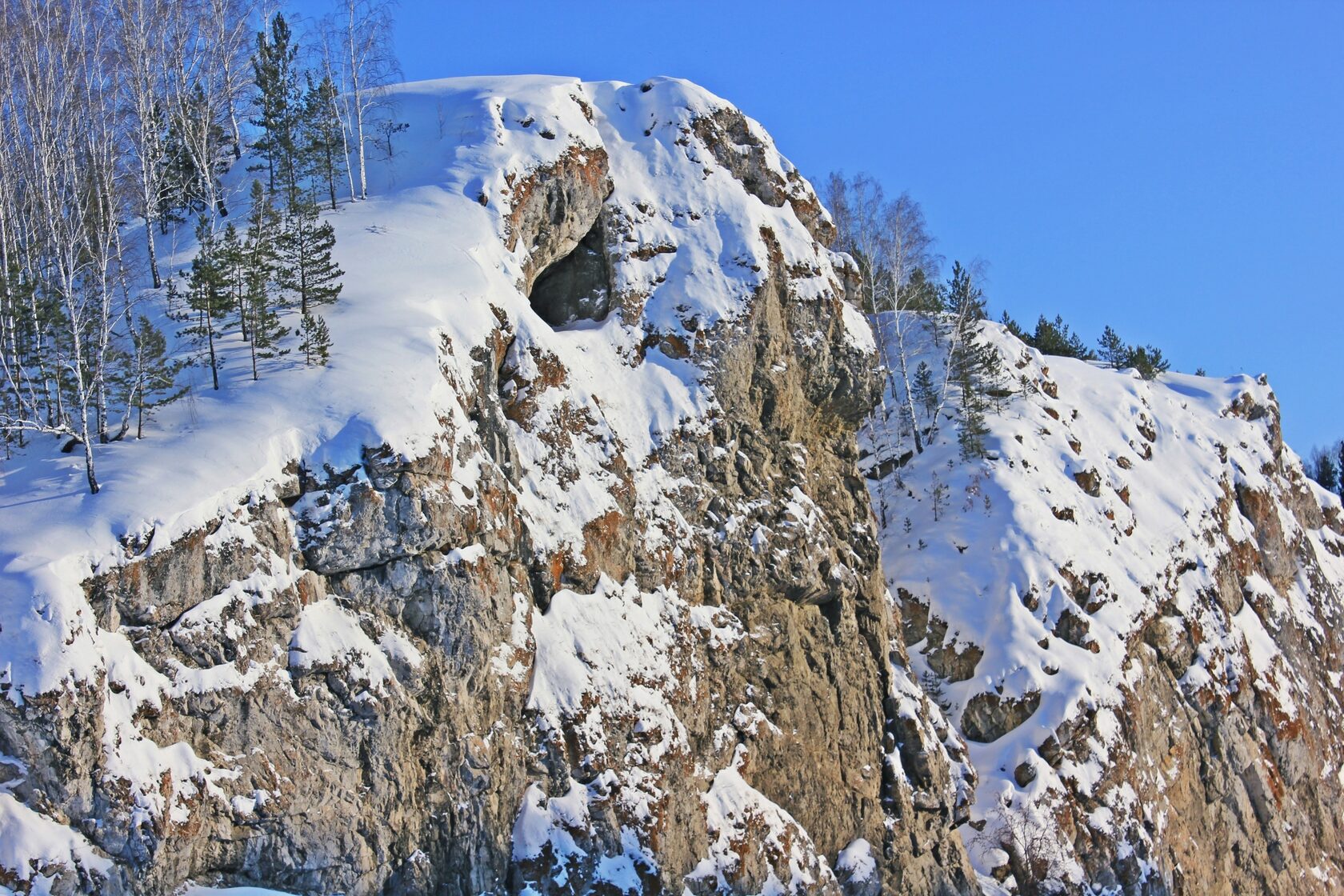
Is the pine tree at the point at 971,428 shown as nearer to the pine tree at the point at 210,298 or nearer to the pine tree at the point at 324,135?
the pine tree at the point at 324,135

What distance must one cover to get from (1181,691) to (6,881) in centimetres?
3100

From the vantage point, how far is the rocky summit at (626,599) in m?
19.0

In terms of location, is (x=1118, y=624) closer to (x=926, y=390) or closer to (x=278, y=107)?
(x=926, y=390)

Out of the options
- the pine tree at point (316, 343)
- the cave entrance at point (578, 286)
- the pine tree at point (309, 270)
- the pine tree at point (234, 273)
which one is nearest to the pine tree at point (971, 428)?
the cave entrance at point (578, 286)

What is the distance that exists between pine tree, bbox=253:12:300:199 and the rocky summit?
169 cm

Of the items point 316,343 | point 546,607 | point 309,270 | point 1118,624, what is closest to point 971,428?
point 1118,624

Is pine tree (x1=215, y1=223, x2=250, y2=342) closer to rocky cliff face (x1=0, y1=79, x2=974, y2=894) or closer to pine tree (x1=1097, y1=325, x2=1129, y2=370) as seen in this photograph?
rocky cliff face (x1=0, y1=79, x2=974, y2=894)

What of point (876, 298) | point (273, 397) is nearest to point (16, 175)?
point (273, 397)

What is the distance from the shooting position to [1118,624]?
34.6 meters


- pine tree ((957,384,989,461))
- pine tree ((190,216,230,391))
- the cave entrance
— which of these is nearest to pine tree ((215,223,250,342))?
pine tree ((190,216,230,391))

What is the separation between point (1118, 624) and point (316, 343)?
2381cm

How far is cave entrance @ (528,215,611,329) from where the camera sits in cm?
3225

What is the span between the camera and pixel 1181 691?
116 feet

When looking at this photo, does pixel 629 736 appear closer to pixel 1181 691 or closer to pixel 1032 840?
pixel 1032 840
